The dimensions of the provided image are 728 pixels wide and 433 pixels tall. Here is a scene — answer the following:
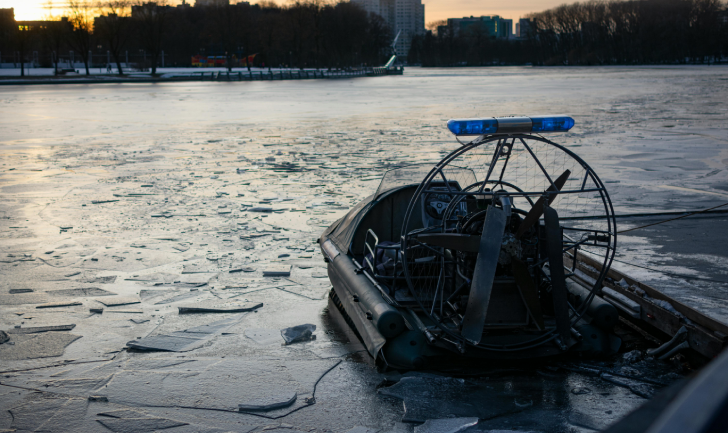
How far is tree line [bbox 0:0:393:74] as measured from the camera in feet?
274

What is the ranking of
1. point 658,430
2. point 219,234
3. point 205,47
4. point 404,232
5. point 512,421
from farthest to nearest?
point 205,47 → point 219,234 → point 404,232 → point 512,421 → point 658,430

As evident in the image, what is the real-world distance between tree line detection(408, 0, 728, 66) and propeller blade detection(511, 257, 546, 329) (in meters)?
134

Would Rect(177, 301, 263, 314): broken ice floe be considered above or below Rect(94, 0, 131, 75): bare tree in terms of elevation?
below

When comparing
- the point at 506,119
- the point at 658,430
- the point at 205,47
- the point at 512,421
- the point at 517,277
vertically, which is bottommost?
the point at 512,421

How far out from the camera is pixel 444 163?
506 centimetres

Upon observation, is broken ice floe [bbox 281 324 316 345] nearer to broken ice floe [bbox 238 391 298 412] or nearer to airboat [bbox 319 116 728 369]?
airboat [bbox 319 116 728 369]

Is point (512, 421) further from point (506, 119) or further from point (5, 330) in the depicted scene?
point (5, 330)

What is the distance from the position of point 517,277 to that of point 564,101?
99.6ft

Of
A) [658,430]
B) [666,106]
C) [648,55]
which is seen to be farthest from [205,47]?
[658,430]

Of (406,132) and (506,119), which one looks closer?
(506,119)

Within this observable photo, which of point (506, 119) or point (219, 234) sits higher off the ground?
point (506, 119)

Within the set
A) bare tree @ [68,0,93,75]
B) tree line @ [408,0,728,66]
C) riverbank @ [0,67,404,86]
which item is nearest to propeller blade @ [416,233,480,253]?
riverbank @ [0,67,404,86]

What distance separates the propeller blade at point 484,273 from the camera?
4664 mm

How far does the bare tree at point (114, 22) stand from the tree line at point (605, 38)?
97057mm
